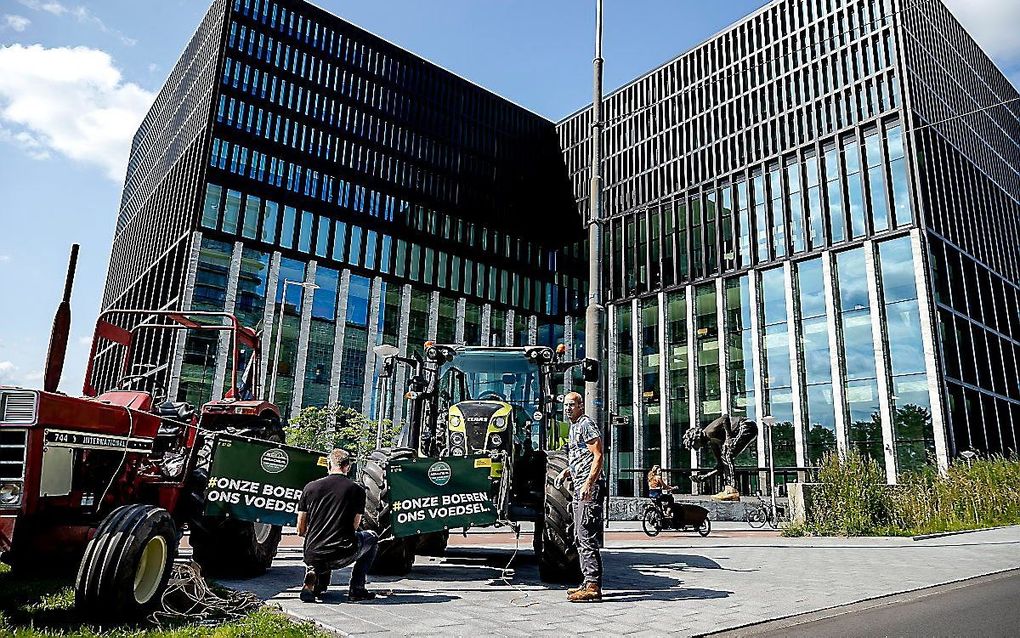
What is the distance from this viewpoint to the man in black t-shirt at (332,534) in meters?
7.26

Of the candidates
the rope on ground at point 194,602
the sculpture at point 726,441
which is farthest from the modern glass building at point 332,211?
the rope on ground at point 194,602

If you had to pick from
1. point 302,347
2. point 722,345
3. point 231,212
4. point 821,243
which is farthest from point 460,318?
point 821,243

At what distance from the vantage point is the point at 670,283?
57094mm

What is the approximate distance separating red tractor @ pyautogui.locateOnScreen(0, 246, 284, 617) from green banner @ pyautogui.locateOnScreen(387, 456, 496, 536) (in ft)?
7.28

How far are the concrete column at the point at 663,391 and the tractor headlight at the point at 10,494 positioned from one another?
5027cm

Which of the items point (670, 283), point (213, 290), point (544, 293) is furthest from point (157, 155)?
point (670, 283)

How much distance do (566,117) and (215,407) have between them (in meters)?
66.4

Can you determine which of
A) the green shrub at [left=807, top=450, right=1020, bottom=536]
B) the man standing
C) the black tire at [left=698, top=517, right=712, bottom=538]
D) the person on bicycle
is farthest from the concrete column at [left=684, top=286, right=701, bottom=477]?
the man standing

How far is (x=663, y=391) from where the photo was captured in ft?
179

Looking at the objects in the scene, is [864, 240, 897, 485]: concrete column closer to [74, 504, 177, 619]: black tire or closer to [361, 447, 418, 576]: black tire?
[361, 447, 418, 576]: black tire

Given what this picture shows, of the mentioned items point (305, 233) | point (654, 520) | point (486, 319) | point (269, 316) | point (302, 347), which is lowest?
point (654, 520)

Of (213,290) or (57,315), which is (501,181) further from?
(57,315)

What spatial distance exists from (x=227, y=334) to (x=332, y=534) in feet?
147

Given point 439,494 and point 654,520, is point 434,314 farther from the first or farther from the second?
point 439,494
